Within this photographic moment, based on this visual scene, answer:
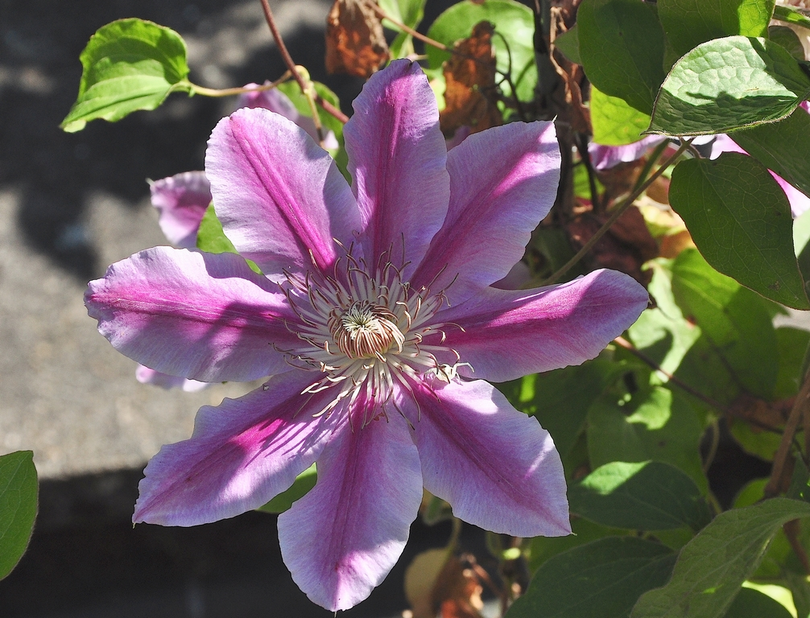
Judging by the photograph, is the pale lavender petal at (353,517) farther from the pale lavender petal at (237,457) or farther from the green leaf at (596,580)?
the green leaf at (596,580)

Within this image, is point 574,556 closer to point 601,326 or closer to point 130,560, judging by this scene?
point 601,326

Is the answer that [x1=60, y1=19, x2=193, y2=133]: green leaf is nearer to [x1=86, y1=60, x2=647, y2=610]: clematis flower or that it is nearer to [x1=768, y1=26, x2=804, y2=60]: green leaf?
[x1=86, y1=60, x2=647, y2=610]: clematis flower

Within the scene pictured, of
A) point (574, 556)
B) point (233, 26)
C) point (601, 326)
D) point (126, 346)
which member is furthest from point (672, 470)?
point (233, 26)

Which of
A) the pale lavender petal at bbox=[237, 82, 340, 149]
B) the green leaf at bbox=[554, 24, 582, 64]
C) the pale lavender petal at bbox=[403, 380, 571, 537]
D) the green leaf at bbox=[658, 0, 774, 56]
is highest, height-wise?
the green leaf at bbox=[658, 0, 774, 56]

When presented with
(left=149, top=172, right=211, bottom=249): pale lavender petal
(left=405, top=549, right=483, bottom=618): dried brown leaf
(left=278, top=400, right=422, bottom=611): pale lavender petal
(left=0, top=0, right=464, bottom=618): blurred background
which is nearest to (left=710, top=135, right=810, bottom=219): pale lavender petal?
(left=278, top=400, right=422, bottom=611): pale lavender petal

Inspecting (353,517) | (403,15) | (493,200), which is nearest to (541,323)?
(493,200)

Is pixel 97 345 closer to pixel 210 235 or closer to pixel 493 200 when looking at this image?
pixel 210 235

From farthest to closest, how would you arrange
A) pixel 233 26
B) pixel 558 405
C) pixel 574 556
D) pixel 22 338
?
1. pixel 233 26
2. pixel 22 338
3. pixel 558 405
4. pixel 574 556
